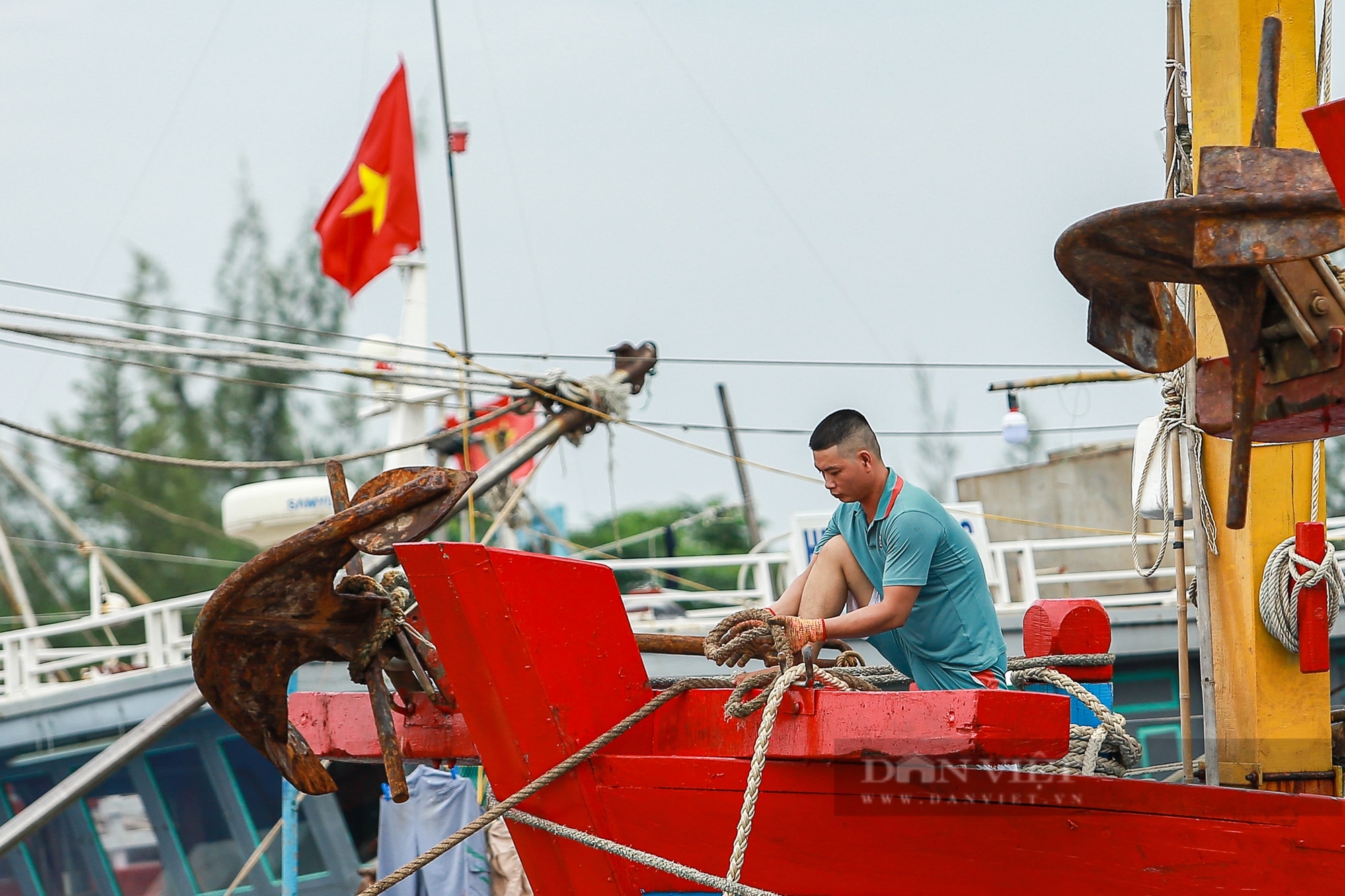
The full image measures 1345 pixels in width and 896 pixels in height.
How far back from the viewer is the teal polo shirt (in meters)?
→ 3.76

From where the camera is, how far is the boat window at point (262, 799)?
10.7m

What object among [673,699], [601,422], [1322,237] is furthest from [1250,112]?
[601,422]

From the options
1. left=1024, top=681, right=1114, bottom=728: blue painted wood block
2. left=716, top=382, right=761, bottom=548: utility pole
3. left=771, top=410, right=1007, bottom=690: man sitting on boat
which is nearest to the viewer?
left=771, top=410, right=1007, bottom=690: man sitting on boat

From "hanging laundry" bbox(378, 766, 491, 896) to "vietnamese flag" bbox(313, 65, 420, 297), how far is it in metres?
4.55

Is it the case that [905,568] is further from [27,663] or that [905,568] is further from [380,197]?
[27,663]

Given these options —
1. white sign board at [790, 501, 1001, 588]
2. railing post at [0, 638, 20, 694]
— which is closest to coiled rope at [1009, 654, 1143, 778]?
white sign board at [790, 501, 1001, 588]

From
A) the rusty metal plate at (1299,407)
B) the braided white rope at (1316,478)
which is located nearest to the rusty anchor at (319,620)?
the rusty metal plate at (1299,407)

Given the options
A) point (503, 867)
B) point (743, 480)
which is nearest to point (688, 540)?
point (743, 480)

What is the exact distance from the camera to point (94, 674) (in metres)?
11.9

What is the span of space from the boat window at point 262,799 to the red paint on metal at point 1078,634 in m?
7.75

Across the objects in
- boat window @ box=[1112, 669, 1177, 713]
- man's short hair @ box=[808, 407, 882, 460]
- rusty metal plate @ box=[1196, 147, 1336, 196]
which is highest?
rusty metal plate @ box=[1196, 147, 1336, 196]

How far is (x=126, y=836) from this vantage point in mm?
11172

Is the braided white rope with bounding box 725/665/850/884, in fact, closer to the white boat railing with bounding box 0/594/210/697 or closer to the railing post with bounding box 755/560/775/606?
the railing post with bounding box 755/560/775/606

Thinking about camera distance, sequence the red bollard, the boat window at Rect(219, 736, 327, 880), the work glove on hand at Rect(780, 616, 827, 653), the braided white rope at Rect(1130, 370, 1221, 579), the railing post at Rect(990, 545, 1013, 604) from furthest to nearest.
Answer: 1. the boat window at Rect(219, 736, 327, 880)
2. the railing post at Rect(990, 545, 1013, 604)
3. the braided white rope at Rect(1130, 370, 1221, 579)
4. the red bollard
5. the work glove on hand at Rect(780, 616, 827, 653)
